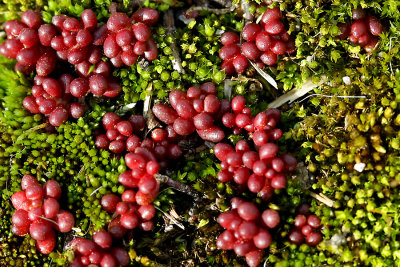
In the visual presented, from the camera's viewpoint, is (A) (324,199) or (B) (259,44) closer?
(A) (324,199)

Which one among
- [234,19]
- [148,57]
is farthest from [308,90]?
[148,57]

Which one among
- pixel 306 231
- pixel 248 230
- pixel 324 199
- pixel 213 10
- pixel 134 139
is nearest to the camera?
pixel 248 230

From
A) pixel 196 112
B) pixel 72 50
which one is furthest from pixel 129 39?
pixel 196 112

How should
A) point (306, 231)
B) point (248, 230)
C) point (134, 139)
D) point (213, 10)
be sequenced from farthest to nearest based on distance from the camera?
1. point (213, 10)
2. point (134, 139)
3. point (306, 231)
4. point (248, 230)

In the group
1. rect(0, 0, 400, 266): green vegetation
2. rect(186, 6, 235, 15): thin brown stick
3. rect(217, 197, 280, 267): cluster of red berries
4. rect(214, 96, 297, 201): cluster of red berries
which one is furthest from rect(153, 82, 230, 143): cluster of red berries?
rect(186, 6, 235, 15): thin brown stick

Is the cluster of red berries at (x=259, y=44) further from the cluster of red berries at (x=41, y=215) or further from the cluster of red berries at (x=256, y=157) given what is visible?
the cluster of red berries at (x=41, y=215)

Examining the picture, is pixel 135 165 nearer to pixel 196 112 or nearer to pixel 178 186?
pixel 178 186

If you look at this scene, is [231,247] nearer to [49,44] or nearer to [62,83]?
A: [62,83]
